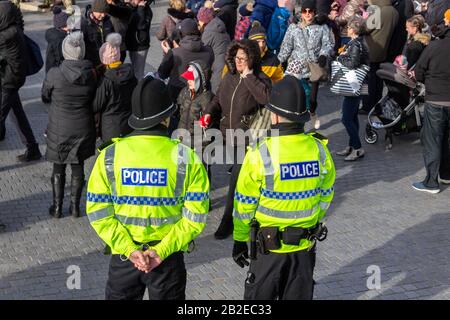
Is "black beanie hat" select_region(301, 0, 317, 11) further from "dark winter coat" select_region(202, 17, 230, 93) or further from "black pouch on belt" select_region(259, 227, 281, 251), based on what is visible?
"black pouch on belt" select_region(259, 227, 281, 251)

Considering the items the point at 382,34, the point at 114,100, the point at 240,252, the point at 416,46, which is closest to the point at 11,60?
the point at 114,100

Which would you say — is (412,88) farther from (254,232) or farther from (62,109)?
(254,232)

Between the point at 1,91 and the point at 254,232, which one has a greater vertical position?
the point at 254,232

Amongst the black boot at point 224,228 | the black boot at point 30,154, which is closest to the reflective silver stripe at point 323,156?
the black boot at point 224,228

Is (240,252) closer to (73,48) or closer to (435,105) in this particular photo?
(73,48)

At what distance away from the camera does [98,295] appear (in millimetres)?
6113

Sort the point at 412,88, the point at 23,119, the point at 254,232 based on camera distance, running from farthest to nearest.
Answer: the point at 412,88 < the point at 23,119 < the point at 254,232

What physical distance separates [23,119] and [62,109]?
189cm

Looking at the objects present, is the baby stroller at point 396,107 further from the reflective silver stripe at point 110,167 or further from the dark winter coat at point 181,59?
the reflective silver stripe at point 110,167

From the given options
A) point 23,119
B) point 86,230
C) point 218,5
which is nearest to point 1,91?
point 23,119

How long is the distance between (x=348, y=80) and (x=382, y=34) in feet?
6.86

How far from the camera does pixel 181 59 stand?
8.62 m

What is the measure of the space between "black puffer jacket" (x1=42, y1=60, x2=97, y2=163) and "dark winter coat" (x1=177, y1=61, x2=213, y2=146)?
0.93 metres

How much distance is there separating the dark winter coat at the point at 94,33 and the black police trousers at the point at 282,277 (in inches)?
203
